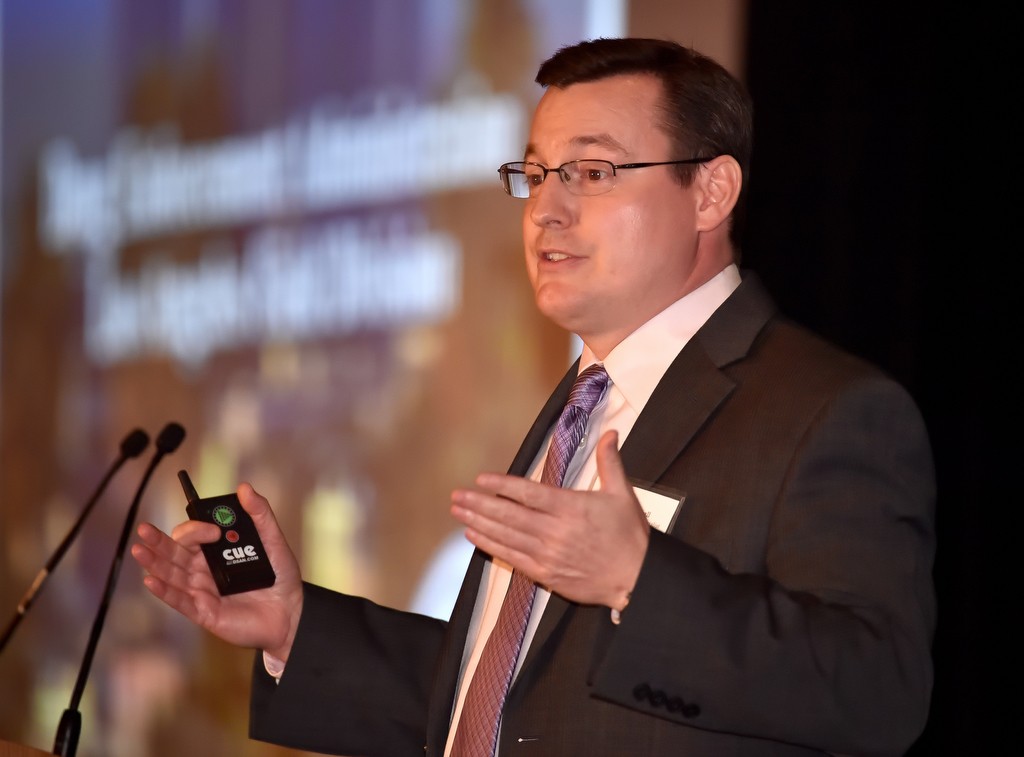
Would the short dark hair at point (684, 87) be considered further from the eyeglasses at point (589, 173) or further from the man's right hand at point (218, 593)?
the man's right hand at point (218, 593)

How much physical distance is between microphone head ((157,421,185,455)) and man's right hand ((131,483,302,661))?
0.67 metres

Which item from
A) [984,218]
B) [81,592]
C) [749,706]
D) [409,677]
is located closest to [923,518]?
[749,706]

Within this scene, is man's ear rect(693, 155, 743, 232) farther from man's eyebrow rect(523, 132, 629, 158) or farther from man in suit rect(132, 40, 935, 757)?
man's eyebrow rect(523, 132, 629, 158)

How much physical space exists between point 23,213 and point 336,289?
71.2 inches

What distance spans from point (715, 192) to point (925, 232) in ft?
4.61

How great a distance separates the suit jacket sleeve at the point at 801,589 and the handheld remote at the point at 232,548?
70 cm

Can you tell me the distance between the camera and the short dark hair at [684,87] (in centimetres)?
222

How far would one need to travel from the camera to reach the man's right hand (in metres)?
2.02

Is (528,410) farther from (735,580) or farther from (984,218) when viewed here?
(735,580)

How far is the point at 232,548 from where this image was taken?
6.69ft

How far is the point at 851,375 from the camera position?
1.84 metres

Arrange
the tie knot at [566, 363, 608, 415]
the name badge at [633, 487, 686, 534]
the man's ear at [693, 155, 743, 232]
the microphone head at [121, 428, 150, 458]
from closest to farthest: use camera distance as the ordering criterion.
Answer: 1. the name badge at [633, 487, 686, 534]
2. the tie knot at [566, 363, 608, 415]
3. the man's ear at [693, 155, 743, 232]
4. the microphone head at [121, 428, 150, 458]

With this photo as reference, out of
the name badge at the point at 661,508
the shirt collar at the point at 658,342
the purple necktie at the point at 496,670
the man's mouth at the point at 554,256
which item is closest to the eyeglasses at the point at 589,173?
the man's mouth at the point at 554,256

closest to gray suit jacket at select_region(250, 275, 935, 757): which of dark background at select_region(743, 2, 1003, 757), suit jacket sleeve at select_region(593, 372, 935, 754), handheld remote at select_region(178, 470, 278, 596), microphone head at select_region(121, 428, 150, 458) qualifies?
suit jacket sleeve at select_region(593, 372, 935, 754)
